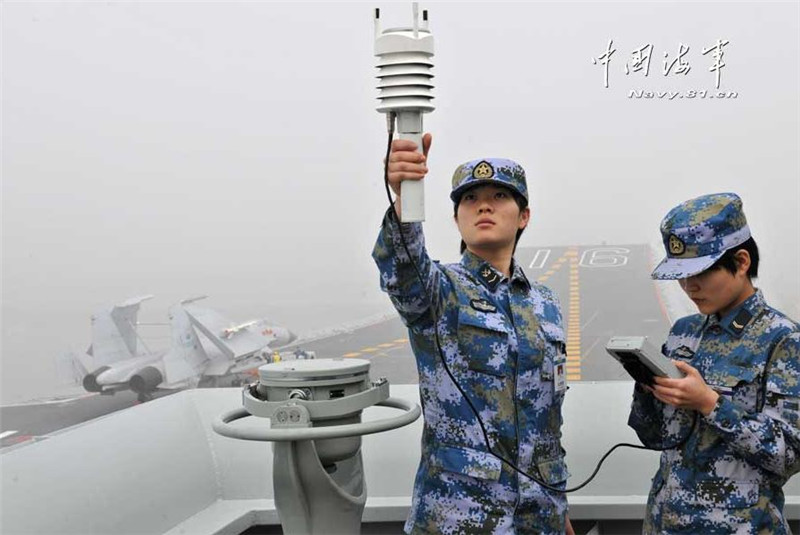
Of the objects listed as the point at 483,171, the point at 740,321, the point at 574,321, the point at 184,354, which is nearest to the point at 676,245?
the point at 740,321

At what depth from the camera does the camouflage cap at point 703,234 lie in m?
1.58

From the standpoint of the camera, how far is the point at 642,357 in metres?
1.47

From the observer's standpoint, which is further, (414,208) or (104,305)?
(104,305)

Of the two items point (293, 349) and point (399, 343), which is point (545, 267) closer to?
point (399, 343)

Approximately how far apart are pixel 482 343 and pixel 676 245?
1.34ft

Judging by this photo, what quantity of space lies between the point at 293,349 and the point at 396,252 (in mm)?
3337

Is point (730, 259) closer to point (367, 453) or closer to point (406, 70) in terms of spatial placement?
point (406, 70)

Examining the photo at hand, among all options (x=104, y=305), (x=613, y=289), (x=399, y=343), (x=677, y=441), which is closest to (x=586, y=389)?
(x=613, y=289)

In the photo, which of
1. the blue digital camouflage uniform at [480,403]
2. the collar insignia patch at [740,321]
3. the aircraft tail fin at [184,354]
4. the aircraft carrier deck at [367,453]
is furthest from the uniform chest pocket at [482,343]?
the aircraft tail fin at [184,354]

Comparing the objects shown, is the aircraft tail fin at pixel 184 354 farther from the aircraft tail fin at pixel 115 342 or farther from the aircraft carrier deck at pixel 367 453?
the aircraft carrier deck at pixel 367 453

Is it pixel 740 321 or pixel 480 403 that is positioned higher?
pixel 740 321

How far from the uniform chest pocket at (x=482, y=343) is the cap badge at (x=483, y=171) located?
0.26m

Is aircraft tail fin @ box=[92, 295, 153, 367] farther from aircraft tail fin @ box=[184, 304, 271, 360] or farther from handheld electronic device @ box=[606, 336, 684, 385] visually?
handheld electronic device @ box=[606, 336, 684, 385]

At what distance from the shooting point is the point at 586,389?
8.98 ft
